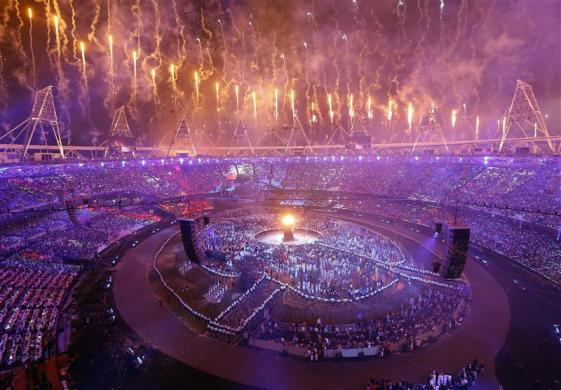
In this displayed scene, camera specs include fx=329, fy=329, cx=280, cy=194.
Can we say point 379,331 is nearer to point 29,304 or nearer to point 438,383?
point 438,383

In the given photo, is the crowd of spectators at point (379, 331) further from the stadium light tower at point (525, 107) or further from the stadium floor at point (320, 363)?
the stadium light tower at point (525, 107)

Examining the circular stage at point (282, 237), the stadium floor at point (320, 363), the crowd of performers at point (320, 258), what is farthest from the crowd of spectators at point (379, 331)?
the circular stage at point (282, 237)

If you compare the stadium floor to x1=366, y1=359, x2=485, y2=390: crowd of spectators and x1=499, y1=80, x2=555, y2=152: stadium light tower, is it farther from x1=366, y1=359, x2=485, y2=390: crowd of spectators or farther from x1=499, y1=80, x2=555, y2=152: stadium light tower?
x1=499, y1=80, x2=555, y2=152: stadium light tower

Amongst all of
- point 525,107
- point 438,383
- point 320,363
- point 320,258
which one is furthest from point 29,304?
point 525,107

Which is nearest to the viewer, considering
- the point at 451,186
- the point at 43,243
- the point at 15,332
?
the point at 15,332

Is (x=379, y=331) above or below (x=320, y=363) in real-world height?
above

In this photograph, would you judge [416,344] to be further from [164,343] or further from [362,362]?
[164,343]

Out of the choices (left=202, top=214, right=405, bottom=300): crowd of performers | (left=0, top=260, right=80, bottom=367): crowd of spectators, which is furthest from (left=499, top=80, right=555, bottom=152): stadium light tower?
(left=0, top=260, right=80, bottom=367): crowd of spectators

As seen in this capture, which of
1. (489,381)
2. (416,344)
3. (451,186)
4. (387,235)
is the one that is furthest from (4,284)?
(451,186)
